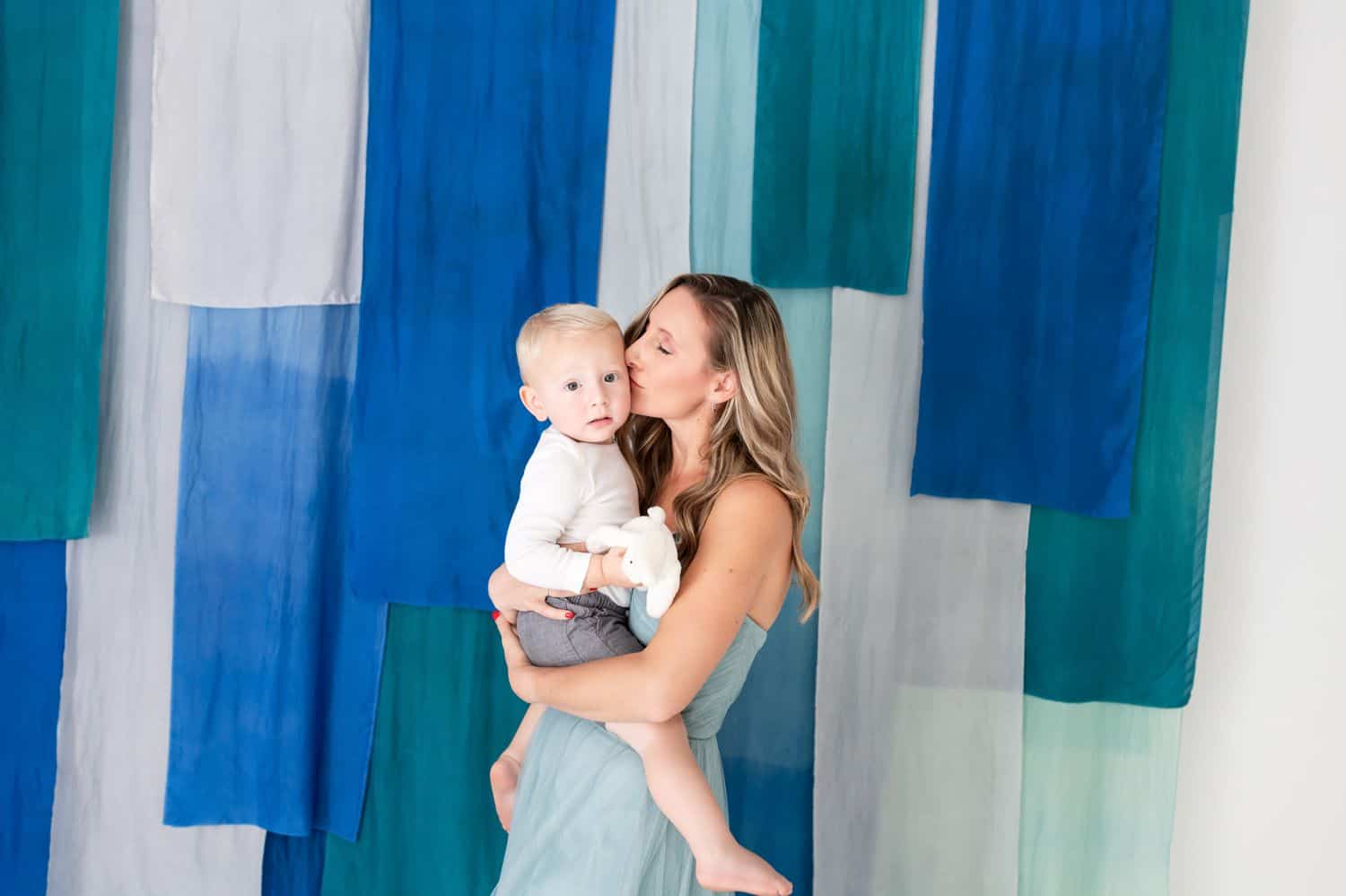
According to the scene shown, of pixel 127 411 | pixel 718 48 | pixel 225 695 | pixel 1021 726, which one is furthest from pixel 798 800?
pixel 127 411

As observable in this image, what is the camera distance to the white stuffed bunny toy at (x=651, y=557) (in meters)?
1.53

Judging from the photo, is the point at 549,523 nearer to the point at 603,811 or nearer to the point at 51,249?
the point at 603,811

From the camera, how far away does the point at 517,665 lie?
67.6 inches

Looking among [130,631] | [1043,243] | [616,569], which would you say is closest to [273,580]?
[130,631]

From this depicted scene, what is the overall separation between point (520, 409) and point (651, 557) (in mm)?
837

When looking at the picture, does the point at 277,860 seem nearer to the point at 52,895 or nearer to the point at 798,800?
the point at 52,895

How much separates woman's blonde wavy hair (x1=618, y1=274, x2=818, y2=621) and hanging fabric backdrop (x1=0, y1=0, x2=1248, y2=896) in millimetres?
493

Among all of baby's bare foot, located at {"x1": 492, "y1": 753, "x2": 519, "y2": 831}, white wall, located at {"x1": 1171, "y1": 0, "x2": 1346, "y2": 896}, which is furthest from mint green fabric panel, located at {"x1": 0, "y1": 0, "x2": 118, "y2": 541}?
white wall, located at {"x1": 1171, "y1": 0, "x2": 1346, "y2": 896}

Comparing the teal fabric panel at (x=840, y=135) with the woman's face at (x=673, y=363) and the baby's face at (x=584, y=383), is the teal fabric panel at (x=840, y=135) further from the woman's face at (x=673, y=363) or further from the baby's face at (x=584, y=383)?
the baby's face at (x=584, y=383)

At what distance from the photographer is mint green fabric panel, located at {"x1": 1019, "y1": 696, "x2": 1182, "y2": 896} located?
214 cm

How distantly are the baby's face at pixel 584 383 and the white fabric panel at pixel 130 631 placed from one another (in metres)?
1.18

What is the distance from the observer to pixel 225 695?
7.99 ft

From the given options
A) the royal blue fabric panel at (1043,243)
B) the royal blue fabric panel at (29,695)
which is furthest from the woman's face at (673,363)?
the royal blue fabric panel at (29,695)

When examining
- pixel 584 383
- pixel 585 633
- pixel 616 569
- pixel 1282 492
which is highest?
pixel 584 383
